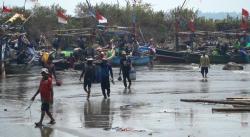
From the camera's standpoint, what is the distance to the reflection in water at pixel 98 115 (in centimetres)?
1753

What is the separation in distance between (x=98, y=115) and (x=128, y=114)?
33.7 inches

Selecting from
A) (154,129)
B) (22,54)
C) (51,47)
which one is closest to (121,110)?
(154,129)

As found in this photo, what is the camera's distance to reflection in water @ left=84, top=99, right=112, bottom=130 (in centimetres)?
1753

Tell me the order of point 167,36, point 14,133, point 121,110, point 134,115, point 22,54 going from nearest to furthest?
point 14,133, point 134,115, point 121,110, point 22,54, point 167,36

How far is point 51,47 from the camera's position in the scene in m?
53.9

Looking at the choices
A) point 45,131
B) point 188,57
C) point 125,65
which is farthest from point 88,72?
point 188,57

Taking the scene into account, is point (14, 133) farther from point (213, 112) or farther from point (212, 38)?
point (212, 38)

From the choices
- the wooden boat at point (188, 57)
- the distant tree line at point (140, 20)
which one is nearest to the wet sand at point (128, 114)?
the wooden boat at point (188, 57)

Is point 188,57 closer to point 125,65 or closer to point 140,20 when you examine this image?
point 140,20

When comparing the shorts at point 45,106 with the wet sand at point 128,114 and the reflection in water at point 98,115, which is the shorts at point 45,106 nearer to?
the wet sand at point 128,114

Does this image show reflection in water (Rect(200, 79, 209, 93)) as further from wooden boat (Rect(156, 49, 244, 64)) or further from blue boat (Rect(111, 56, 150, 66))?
wooden boat (Rect(156, 49, 244, 64))

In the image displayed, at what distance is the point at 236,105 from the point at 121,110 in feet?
11.3

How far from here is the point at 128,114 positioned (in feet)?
64.8

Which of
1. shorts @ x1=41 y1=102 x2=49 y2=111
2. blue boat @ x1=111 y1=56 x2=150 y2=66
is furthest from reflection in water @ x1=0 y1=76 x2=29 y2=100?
blue boat @ x1=111 y1=56 x2=150 y2=66
